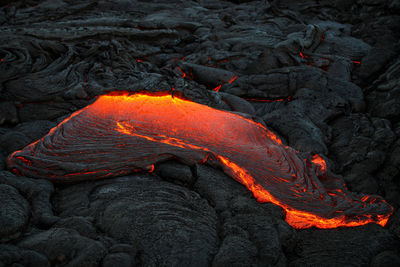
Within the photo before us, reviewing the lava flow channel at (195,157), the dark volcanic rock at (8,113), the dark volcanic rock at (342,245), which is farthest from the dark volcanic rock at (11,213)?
the dark volcanic rock at (342,245)

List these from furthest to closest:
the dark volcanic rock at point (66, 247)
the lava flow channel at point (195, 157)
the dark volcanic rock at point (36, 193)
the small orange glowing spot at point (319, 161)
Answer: the small orange glowing spot at point (319, 161)
the lava flow channel at point (195, 157)
the dark volcanic rock at point (36, 193)
the dark volcanic rock at point (66, 247)

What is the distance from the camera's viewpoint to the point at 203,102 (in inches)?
171

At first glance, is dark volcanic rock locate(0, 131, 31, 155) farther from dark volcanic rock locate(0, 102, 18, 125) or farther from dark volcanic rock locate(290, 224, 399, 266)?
dark volcanic rock locate(290, 224, 399, 266)

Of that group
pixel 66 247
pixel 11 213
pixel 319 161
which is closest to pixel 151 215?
pixel 66 247

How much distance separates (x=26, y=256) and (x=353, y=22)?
11145 mm

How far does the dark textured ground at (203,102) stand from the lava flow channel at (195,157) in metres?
0.16

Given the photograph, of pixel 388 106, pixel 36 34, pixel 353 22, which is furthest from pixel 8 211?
pixel 353 22

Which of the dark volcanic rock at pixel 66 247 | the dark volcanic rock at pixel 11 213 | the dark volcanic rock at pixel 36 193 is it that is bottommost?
the dark volcanic rock at pixel 36 193

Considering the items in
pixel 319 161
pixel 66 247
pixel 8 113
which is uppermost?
pixel 66 247

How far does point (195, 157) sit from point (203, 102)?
1813 millimetres

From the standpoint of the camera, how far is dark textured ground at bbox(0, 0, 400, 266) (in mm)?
1871

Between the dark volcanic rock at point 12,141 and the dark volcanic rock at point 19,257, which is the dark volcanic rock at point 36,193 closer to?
the dark volcanic rock at point 19,257

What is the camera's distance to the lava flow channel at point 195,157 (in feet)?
8.32

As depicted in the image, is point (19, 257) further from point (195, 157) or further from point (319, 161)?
point (319, 161)
